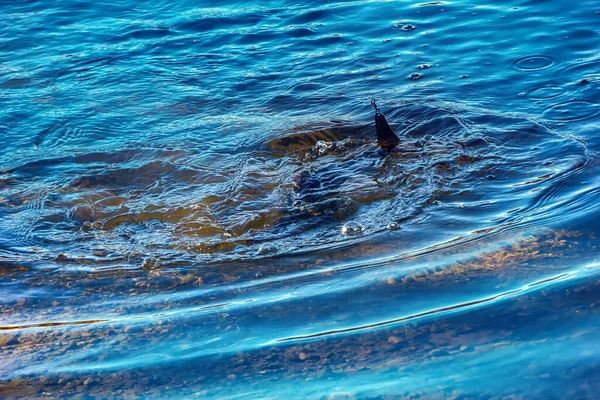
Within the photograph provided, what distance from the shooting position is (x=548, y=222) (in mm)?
4398

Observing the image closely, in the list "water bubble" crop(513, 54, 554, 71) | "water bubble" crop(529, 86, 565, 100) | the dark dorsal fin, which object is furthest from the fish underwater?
"water bubble" crop(513, 54, 554, 71)

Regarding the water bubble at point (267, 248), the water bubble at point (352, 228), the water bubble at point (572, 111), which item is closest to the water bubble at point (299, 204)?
the water bubble at point (352, 228)

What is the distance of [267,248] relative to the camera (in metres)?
4.52

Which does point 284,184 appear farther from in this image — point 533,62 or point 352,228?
point 533,62

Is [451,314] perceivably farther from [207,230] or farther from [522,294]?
[207,230]

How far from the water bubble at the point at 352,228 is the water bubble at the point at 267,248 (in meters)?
0.49

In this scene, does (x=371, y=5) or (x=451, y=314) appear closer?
(x=451, y=314)

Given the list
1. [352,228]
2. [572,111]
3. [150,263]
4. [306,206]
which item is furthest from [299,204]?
[572,111]

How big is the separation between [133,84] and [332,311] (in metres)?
5.10

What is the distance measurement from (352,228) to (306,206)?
542mm

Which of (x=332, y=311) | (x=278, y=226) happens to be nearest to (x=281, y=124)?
(x=278, y=226)

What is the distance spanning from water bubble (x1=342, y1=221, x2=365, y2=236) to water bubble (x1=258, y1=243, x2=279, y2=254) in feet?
1.61

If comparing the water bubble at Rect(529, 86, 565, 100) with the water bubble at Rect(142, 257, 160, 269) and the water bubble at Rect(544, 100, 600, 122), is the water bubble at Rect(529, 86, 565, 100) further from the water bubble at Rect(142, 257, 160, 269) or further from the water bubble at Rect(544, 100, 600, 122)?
the water bubble at Rect(142, 257, 160, 269)

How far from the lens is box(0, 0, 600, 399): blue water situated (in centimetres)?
322
